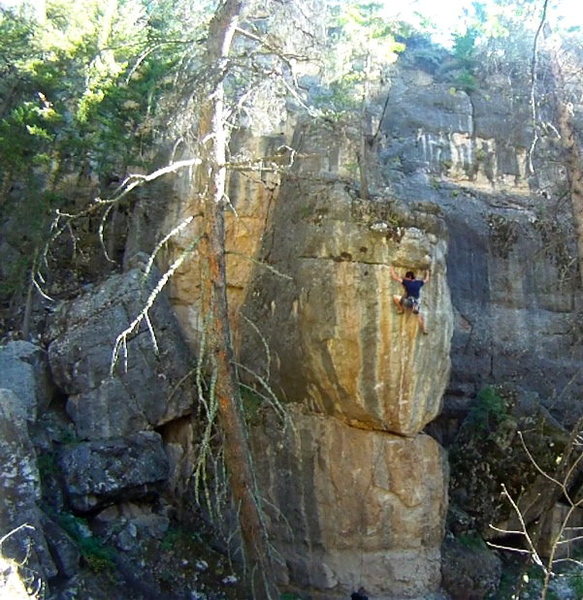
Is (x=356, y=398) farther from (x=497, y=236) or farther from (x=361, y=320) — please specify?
(x=497, y=236)

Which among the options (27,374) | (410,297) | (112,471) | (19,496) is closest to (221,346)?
(19,496)

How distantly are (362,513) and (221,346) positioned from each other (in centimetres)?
505

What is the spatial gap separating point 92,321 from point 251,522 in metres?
6.05

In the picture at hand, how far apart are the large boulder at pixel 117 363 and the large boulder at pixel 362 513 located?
2794mm

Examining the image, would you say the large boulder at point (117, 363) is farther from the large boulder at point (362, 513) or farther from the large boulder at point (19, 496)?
the large boulder at point (362, 513)

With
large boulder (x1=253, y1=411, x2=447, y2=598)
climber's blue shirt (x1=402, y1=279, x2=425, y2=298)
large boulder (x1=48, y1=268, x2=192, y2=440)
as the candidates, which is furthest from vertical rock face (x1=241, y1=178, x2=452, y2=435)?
large boulder (x1=48, y1=268, x2=192, y2=440)

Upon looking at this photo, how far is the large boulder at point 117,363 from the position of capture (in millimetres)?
12984

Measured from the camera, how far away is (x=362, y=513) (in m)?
12.5

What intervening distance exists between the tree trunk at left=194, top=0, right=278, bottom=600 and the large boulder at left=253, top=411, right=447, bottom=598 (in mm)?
3067

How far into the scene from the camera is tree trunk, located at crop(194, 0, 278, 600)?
9211mm

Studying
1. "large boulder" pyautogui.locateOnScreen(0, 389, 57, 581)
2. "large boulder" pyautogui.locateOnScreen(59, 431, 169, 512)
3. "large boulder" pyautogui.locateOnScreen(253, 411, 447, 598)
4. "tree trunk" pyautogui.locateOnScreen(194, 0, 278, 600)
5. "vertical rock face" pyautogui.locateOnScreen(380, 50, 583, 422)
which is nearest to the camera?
"tree trunk" pyautogui.locateOnScreen(194, 0, 278, 600)

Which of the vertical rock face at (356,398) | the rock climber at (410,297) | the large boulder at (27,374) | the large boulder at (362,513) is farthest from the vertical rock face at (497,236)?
the large boulder at (27,374)

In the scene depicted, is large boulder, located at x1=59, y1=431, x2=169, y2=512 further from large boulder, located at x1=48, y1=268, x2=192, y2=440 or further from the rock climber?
the rock climber

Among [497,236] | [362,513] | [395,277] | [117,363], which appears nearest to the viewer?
[395,277]
